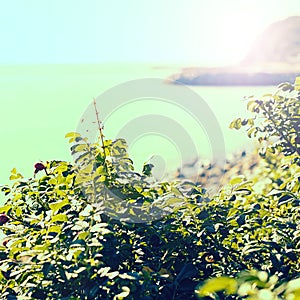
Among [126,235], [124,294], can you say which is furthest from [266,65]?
[124,294]

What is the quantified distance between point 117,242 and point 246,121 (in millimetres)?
1204

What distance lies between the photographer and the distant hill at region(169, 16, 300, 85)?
1412cm

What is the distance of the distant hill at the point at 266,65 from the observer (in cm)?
1412

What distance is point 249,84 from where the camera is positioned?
1352 cm

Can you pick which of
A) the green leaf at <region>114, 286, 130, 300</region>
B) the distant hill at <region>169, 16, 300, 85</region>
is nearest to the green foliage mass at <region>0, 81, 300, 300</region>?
the green leaf at <region>114, 286, 130, 300</region>

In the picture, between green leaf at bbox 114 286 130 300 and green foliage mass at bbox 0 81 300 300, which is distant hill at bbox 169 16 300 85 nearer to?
green foliage mass at bbox 0 81 300 300

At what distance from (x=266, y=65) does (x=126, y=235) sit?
1348cm

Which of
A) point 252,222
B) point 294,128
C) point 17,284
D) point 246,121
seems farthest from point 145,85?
point 17,284

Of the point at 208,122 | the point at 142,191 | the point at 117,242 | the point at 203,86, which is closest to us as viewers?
the point at 117,242

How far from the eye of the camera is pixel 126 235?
7.93 ft

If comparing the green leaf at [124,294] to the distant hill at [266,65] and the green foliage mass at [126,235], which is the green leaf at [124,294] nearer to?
the green foliage mass at [126,235]

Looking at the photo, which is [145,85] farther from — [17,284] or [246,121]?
[17,284]

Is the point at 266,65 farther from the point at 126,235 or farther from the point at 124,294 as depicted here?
the point at 124,294

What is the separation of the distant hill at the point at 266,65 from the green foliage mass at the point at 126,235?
1110 cm
